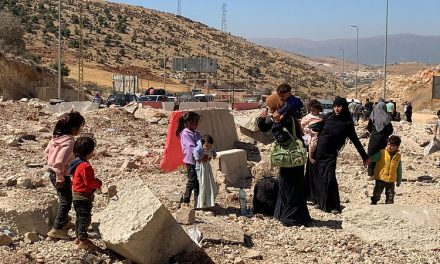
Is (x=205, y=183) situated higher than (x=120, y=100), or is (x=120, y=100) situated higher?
(x=120, y=100)

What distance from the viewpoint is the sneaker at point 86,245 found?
5352 mm

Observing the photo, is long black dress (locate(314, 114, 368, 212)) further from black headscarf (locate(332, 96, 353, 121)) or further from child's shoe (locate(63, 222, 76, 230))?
child's shoe (locate(63, 222, 76, 230))

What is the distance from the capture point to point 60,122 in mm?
6008

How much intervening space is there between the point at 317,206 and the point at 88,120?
35.9 feet

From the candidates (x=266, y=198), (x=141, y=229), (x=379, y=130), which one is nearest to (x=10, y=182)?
(x=266, y=198)

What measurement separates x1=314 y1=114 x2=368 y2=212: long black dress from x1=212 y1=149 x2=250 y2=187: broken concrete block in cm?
200

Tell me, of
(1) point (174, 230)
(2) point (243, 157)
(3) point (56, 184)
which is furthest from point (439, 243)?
(2) point (243, 157)

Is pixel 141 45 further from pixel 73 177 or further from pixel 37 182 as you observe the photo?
pixel 73 177

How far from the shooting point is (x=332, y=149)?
800 centimetres

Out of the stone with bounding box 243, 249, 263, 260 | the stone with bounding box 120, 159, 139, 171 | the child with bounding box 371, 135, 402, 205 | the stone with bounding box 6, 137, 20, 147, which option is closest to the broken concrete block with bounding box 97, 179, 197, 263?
the stone with bounding box 243, 249, 263, 260

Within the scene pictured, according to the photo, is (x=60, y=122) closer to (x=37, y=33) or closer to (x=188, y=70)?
(x=188, y=70)

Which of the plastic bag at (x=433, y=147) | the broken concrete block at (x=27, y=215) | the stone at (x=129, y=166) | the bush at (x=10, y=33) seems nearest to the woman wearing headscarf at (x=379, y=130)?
the stone at (x=129, y=166)

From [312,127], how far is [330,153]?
0.52 metres

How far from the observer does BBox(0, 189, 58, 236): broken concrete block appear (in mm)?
5816
